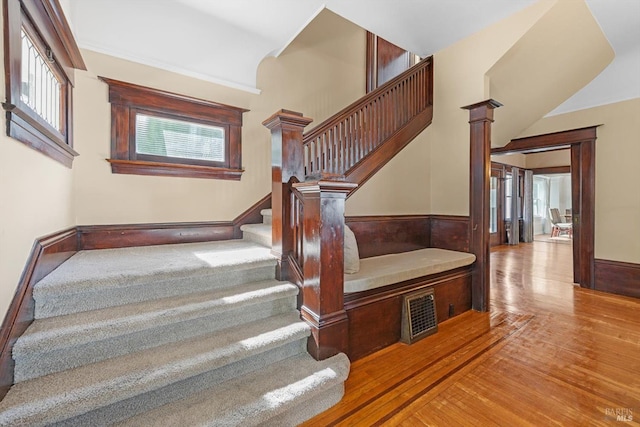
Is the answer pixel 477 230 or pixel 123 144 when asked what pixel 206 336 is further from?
pixel 477 230

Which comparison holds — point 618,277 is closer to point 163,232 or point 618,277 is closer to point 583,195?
point 583,195

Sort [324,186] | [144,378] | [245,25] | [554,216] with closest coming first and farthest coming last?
[144,378] → [324,186] → [245,25] → [554,216]

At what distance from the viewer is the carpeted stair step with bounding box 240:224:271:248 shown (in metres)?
2.62

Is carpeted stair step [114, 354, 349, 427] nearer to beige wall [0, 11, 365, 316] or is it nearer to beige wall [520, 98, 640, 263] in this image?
beige wall [0, 11, 365, 316]

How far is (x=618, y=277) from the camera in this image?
11.6ft

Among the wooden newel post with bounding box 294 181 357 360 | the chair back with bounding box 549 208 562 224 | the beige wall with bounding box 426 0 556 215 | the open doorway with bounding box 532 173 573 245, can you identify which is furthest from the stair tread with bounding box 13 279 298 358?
the open doorway with bounding box 532 173 573 245

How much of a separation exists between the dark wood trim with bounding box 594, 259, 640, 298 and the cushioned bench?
7.16 ft

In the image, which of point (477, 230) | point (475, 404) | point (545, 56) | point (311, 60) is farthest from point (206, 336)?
point (545, 56)

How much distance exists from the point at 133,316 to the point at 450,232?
125 inches

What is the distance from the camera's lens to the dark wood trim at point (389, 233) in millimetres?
3053

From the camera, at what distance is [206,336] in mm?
1662

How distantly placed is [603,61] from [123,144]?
17.8 feet

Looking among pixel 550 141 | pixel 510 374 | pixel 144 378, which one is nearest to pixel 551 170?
pixel 550 141

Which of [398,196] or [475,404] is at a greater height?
[398,196]
